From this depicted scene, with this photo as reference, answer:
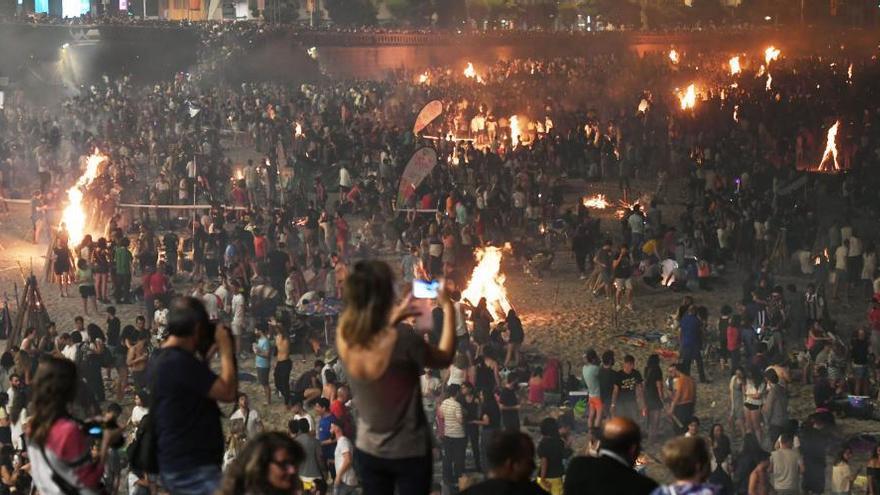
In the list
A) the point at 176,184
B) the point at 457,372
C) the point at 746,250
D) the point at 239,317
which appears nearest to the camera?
the point at 457,372

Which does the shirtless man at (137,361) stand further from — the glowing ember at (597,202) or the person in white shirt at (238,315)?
the glowing ember at (597,202)

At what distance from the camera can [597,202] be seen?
30.6 meters

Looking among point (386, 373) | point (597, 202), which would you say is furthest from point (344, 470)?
point (597, 202)

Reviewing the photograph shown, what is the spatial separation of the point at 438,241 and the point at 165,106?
2111cm

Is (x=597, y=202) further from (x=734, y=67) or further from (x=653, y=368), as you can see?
(x=734, y=67)

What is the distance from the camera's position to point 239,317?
19016mm

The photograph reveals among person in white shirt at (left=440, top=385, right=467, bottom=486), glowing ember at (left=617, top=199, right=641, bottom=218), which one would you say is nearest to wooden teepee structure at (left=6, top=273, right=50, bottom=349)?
person in white shirt at (left=440, top=385, right=467, bottom=486)

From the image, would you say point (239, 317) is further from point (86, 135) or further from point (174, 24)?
point (174, 24)

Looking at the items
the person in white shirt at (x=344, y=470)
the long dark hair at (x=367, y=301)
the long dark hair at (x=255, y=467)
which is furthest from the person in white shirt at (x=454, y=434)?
the long dark hair at (x=255, y=467)

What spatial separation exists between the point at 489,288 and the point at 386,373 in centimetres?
1559

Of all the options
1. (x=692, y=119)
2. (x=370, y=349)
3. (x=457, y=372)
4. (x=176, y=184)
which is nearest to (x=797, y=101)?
(x=692, y=119)

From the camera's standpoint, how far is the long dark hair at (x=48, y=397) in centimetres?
514

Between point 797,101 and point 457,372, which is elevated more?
point 797,101

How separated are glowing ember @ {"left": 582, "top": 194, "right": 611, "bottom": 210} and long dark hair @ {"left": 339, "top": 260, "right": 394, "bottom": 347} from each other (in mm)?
25203
